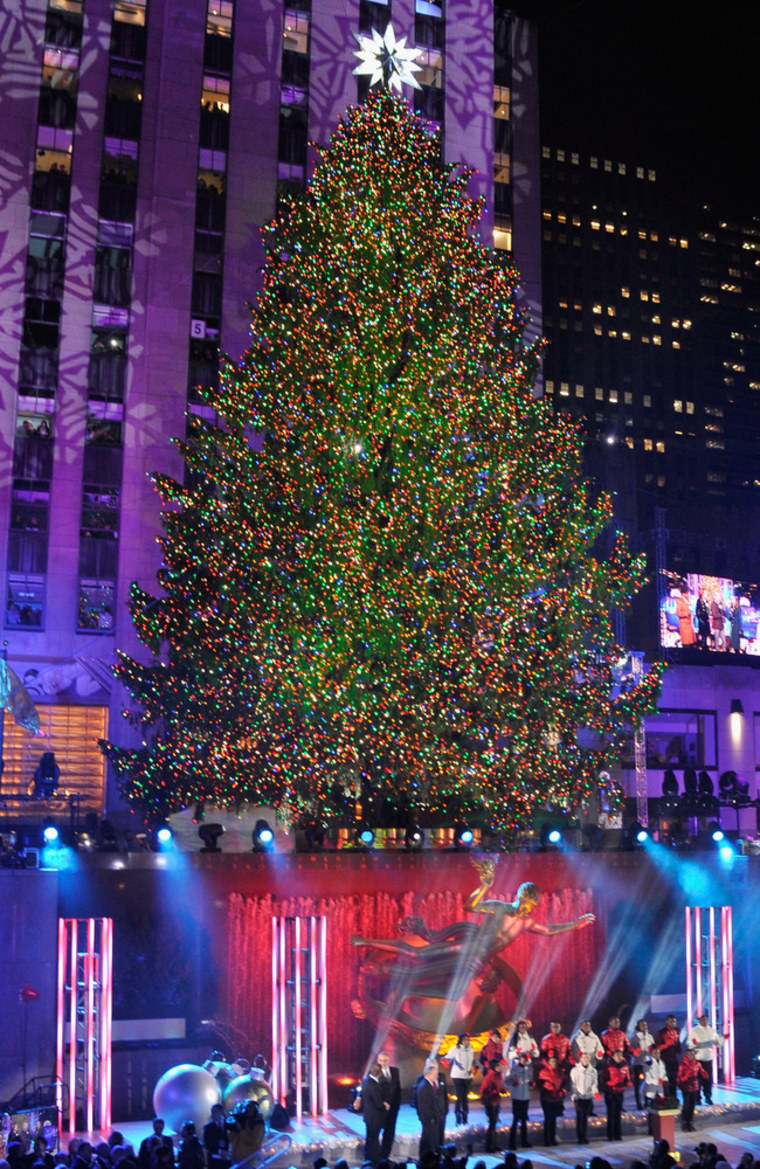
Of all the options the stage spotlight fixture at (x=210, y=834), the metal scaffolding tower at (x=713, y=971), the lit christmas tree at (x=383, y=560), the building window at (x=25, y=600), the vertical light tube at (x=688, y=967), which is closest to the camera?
the stage spotlight fixture at (x=210, y=834)

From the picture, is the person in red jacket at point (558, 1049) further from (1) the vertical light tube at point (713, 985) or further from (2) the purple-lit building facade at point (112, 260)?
(2) the purple-lit building facade at point (112, 260)

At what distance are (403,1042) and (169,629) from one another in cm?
959

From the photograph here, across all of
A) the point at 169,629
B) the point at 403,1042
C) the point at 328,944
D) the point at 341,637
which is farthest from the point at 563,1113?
the point at 169,629

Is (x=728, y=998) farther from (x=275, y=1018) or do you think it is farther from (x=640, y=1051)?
(x=275, y=1018)

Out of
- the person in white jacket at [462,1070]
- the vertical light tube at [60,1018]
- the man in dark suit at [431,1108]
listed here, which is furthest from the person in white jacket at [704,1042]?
the vertical light tube at [60,1018]

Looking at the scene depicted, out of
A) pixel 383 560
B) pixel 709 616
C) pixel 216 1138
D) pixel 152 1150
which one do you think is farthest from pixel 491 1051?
pixel 709 616

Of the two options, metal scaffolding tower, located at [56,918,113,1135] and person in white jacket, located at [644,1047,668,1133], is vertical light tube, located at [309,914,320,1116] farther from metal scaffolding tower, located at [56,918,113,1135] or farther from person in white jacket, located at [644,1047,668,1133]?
person in white jacket, located at [644,1047,668,1133]

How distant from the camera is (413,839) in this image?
22047mm

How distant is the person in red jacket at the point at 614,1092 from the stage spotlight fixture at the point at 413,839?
501 cm

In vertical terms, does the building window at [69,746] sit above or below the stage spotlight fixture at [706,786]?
above

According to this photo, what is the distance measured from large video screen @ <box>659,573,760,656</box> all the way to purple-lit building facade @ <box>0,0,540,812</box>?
50.4 feet

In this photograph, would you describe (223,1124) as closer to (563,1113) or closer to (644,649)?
(563,1113)

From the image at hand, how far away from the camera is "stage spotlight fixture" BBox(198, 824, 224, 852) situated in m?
20.8

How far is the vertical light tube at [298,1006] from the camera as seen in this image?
62.6ft
